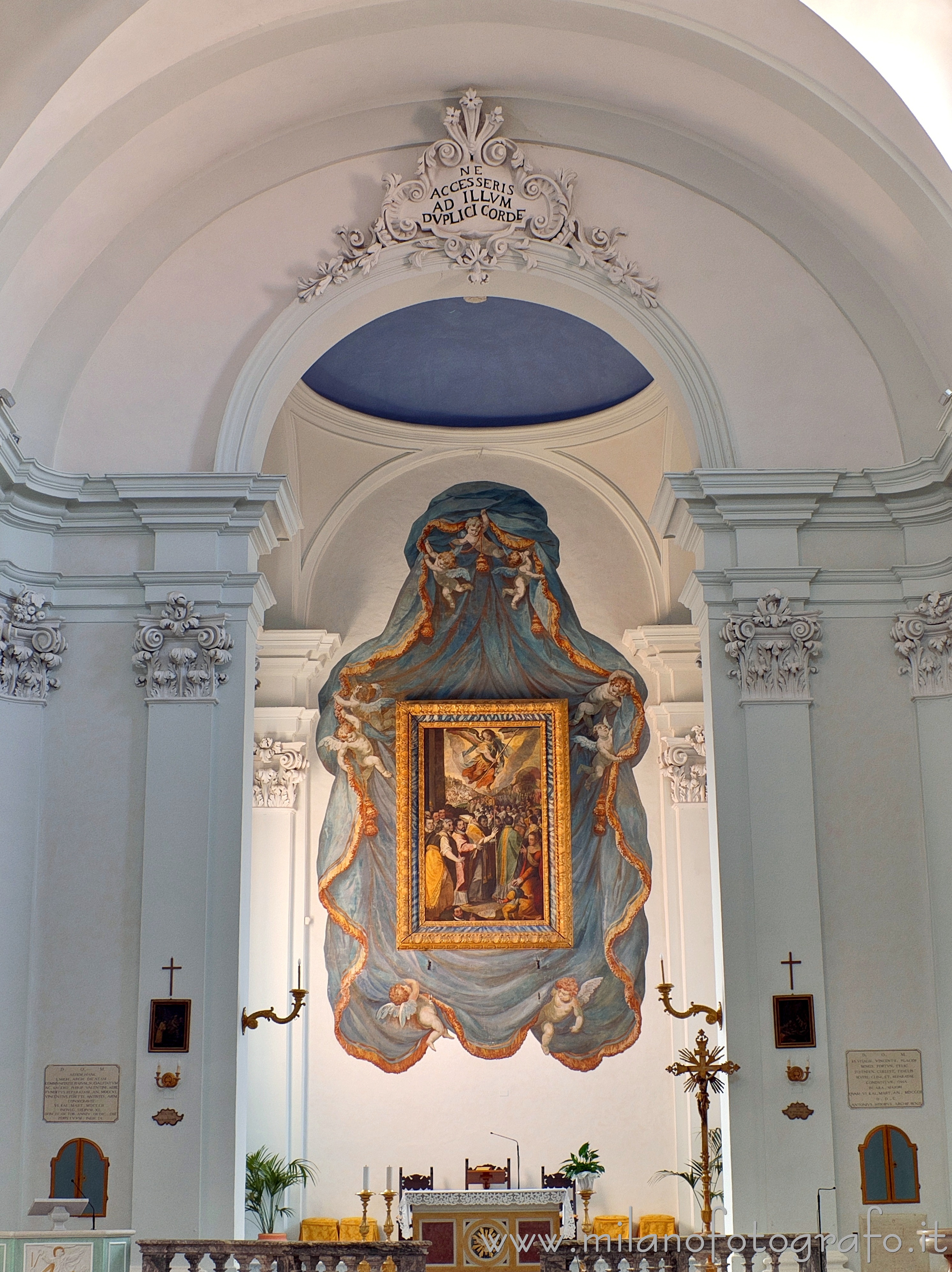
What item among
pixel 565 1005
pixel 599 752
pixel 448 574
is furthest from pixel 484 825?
pixel 448 574

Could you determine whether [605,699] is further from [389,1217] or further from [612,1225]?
[389,1217]

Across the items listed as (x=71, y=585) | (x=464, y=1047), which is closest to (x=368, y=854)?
(x=464, y=1047)

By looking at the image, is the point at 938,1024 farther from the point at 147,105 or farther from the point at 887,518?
the point at 147,105

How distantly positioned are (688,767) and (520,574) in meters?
2.70

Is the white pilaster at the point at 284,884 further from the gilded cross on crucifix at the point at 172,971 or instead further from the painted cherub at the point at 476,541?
the gilded cross on crucifix at the point at 172,971

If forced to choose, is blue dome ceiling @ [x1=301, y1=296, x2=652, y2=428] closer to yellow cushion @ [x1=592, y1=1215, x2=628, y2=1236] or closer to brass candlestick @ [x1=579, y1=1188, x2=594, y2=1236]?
brass candlestick @ [x1=579, y1=1188, x2=594, y2=1236]

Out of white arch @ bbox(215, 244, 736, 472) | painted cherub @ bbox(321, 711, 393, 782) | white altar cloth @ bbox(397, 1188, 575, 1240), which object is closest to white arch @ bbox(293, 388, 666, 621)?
painted cherub @ bbox(321, 711, 393, 782)

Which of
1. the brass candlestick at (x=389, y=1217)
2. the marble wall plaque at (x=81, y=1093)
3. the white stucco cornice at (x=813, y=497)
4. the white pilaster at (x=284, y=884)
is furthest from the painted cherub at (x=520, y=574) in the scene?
the marble wall plaque at (x=81, y=1093)

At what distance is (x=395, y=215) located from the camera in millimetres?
10906

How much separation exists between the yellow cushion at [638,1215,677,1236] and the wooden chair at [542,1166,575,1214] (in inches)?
27.5

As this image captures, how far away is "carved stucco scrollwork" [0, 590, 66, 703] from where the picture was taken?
9.90 m

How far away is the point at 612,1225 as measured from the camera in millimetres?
13656

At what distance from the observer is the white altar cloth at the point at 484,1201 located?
12.9 meters

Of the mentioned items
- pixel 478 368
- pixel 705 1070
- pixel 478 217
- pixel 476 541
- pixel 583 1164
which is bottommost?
pixel 583 1164
